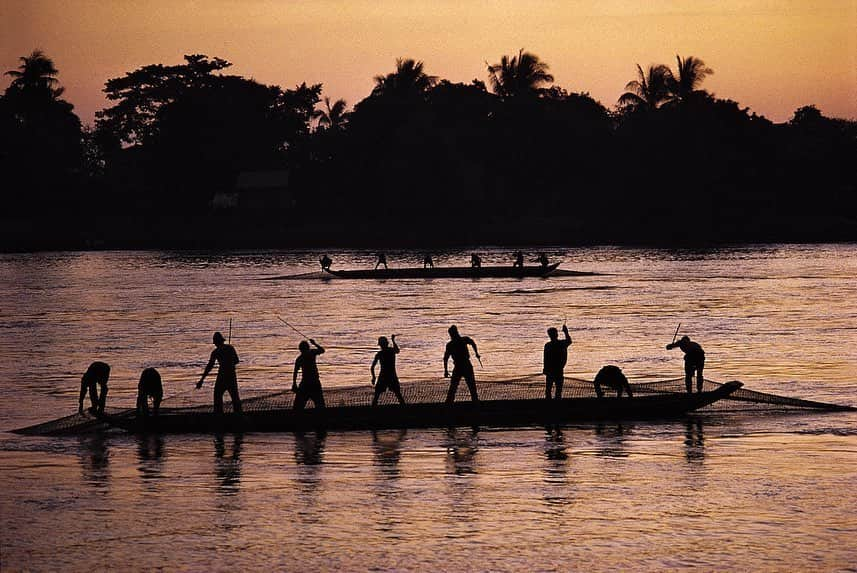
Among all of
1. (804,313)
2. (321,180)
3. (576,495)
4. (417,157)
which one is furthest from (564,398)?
(321,180)

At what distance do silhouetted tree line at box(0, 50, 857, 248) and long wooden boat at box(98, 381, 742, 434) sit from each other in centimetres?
9387

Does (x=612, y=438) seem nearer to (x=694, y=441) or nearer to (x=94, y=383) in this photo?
(x=694, y=441)

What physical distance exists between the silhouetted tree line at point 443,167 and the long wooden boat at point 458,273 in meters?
33.0

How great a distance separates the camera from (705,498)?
19.6 m

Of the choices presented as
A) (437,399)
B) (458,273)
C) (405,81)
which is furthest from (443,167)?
(437,399)

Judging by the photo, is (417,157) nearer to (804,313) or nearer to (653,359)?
(804,313)

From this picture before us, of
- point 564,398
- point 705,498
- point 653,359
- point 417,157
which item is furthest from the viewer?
point 417,157

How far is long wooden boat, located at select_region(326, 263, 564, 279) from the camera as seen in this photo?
3327 inches

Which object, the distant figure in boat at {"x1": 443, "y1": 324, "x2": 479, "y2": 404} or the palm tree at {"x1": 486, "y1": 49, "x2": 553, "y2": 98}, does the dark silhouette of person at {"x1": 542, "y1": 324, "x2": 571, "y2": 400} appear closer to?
the distant figure in boat at {"x1": 443, "y1": 324, "x2": 479, "y2": 404}

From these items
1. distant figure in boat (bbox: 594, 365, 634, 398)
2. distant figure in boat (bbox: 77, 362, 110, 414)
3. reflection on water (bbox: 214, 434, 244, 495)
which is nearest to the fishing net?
distant figure in boat (bbox: 77, 362, 110, 414)

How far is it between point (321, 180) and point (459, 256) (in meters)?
15.0

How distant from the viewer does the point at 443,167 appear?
123062mm

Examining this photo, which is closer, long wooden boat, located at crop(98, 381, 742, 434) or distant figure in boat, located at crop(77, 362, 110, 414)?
long wooden boat, located at crop(98, 381, 742, 434)

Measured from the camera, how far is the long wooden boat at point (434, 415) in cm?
2511
